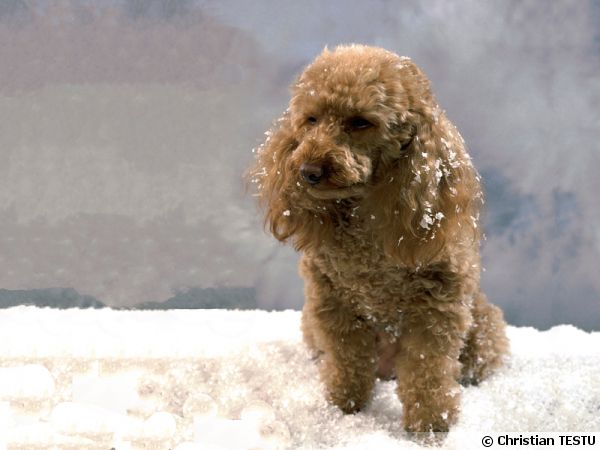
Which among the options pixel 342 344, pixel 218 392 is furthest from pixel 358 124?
pixel 218 392

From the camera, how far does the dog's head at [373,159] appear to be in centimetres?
160

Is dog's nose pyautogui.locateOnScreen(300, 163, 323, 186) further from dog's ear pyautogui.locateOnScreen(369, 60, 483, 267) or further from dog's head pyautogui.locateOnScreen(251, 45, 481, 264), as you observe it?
dog's ear pyautogui.locateOnScreen(369, 60, 483, 267)

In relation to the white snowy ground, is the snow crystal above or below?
above

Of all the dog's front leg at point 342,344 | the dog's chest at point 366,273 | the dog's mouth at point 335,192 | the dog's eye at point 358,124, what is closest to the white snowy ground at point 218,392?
the dog's front leg at point 342,344

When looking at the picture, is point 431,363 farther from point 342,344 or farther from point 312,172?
point 312,172

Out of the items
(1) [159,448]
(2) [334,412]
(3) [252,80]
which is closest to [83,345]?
(1) [159,448]

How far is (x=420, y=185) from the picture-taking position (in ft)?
5.48

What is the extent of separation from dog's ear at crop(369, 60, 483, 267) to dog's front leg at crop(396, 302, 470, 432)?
204 mm

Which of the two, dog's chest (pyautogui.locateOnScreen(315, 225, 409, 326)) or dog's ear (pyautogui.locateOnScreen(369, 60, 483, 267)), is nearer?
dog's ear (pyautogui.locateOnScreen(369, 60, 483, 267))

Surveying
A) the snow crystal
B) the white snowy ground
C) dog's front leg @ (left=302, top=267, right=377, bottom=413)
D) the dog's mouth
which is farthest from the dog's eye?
the white snowy ground

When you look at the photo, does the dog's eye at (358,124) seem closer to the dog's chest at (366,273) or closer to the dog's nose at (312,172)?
the dog's nose at (312,172)

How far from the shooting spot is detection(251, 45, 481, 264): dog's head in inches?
63.2

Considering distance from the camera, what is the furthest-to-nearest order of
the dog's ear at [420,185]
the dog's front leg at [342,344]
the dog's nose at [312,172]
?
the dog's front leg at [342,344] < the dog's ear at [420,185] < the dog's nose at [312,172]

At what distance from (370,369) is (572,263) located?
1.12 meters
